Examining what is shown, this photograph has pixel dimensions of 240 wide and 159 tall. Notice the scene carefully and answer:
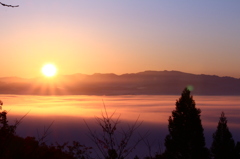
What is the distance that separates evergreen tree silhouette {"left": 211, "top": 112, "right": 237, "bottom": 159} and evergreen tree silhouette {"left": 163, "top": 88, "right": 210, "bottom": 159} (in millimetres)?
7801

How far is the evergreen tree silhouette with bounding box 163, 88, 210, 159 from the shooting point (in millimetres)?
43875

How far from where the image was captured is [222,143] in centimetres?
5312

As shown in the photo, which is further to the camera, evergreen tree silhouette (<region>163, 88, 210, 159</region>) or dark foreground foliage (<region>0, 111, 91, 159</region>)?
evergreen tree silhouette (<region>163, 88, 210, 159</region>)

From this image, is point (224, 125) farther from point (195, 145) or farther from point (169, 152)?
point (169, 152)

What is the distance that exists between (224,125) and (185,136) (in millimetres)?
13901

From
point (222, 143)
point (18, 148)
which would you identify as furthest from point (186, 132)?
point (18, 148)

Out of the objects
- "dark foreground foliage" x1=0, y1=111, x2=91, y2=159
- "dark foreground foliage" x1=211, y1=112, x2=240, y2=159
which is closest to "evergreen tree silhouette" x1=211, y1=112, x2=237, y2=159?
"dark foreground foliage" x1=211, y1=112, x2=240, y2=159

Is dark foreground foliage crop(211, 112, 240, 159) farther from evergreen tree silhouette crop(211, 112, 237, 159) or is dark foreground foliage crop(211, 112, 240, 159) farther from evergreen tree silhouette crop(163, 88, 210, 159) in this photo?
evergreen tree silhouette crop(163, 88, 210, 159)

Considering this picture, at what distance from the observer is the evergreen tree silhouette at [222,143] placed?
174ft

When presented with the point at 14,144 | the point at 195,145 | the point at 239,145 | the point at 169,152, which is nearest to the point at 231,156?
the point at 239,145

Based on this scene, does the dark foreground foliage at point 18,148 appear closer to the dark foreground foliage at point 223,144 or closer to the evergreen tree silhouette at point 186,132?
the evergreen tree silhouette at point 186,132

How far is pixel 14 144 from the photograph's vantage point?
19.8 metres

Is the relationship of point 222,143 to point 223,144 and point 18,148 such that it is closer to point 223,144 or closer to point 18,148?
point 223,144

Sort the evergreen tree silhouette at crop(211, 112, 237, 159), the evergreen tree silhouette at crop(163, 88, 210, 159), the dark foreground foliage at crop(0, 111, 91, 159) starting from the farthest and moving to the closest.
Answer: the evergreen tree silhouette at crop(211, 112, 237, 159) < the evergreen tree silhouette at crop(163, 88, 210, 159) < the dark foreground foliage at crop(0, 111, 91, 159)
